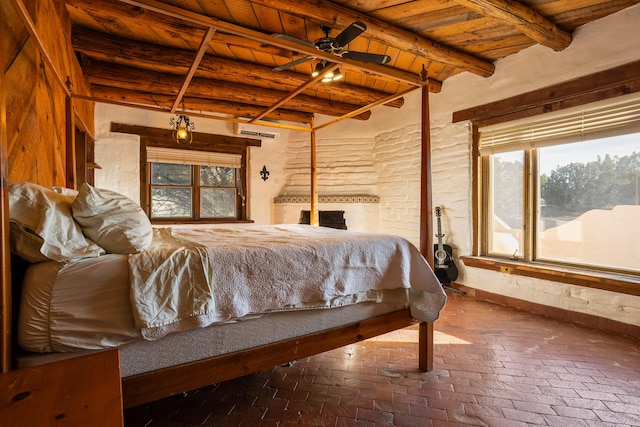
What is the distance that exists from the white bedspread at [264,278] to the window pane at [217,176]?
3.37m

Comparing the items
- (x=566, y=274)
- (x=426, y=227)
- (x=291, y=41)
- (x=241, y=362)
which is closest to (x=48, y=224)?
(x=241, y=362)

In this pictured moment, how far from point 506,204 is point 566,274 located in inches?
39.8

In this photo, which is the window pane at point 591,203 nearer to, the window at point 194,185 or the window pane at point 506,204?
the window pane at point 506,204

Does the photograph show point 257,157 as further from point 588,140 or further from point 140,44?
point 588,140

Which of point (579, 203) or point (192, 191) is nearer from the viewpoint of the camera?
point (579, 203)

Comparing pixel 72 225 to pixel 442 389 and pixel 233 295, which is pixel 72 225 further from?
pixel 442 389

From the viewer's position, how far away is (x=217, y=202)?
534cm

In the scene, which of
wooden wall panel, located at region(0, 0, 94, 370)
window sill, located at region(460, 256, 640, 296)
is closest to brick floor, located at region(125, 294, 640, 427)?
window sill, located at region(460, 256, 640, 296)

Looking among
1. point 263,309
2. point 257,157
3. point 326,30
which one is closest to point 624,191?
point 326,30

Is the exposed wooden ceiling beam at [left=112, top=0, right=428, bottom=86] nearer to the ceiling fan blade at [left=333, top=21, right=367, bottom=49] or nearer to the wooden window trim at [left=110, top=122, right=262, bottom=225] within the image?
the ceiling fan blade at [left=333, top=21, right=367, bottom=49]

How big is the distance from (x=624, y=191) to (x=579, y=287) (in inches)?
37.9

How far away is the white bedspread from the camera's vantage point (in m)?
1.22

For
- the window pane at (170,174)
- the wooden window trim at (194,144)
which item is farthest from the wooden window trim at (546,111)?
the window pane at (170,174)

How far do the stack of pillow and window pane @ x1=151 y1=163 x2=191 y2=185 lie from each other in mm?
3807
